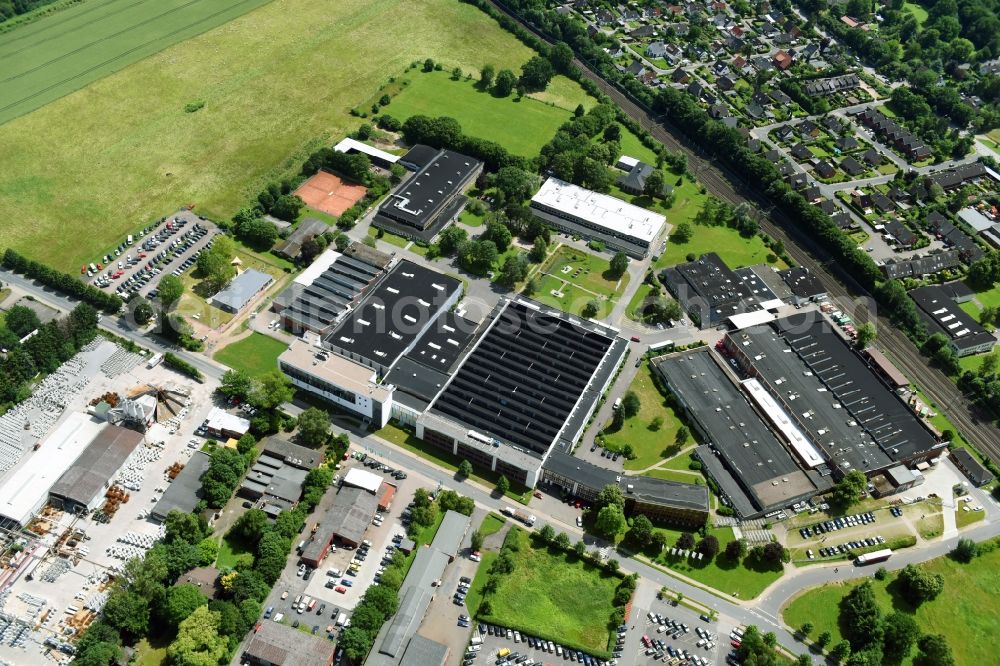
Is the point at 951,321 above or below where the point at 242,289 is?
above

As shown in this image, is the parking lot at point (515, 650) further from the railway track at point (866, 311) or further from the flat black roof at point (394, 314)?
the railway track at point (866, 311)

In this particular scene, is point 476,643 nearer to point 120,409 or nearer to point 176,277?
point 120,409

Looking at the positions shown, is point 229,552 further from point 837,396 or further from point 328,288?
point 837,396

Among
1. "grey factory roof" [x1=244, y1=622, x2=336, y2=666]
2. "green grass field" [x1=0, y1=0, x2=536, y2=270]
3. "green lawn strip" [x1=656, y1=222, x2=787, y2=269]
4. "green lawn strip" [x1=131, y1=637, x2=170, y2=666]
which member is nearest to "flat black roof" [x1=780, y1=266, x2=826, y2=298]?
"green lawn strip" [x1=656, y1=222, x2=787, y2=269]

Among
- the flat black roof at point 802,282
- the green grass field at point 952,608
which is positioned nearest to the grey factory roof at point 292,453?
the green grass field at point 952,608

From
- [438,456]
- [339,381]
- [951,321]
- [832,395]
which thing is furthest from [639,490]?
[951,321]

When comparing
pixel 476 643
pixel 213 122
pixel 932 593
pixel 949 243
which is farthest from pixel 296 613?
pixel 949 243
